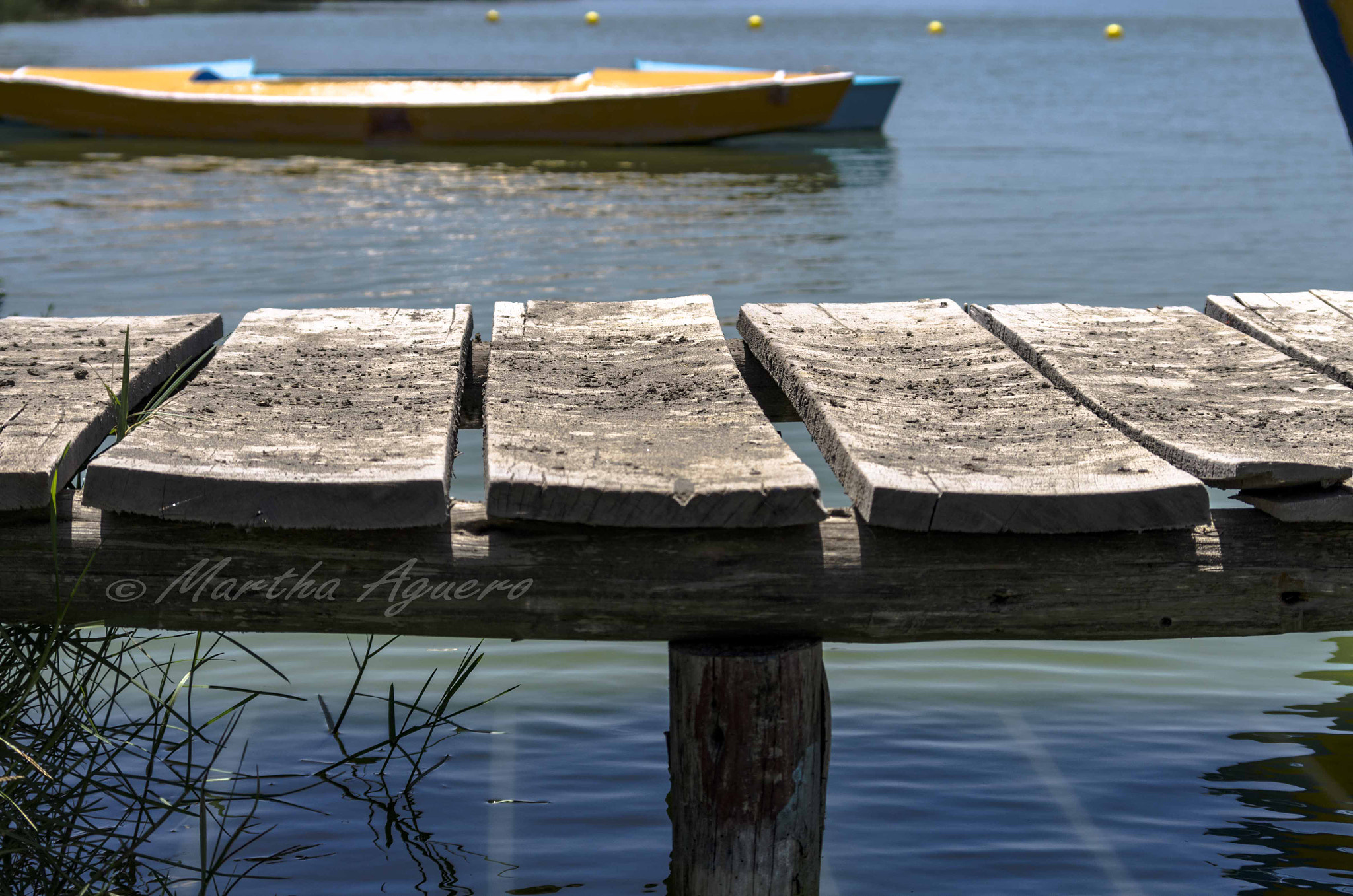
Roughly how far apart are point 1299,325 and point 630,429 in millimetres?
1804

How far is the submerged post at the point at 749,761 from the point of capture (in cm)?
205

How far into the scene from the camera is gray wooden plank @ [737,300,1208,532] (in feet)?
6.40

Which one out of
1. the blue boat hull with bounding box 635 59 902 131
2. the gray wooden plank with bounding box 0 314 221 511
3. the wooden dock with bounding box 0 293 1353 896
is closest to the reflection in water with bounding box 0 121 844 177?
the blue boat hull with bounding box 635 59 902 131

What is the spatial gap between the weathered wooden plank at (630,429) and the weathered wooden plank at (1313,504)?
0.76 meters

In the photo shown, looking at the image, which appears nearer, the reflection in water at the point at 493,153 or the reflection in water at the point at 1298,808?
the reflection in water at the point at 1298,808

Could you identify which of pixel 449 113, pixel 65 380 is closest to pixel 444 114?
pixel 449 113

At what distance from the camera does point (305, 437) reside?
7.25ft

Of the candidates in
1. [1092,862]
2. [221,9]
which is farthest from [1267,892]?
[221,9]

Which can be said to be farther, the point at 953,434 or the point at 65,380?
the point at 65,380

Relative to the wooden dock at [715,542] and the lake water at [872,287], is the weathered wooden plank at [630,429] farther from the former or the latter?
the lake water at [872,287]

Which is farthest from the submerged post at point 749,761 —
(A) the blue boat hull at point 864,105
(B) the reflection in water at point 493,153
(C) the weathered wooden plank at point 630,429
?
(A) the blue boat hull at point 864,105

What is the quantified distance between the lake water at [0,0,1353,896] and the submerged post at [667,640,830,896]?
0.71m

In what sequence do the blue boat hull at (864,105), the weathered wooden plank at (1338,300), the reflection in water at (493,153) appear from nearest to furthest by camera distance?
the weathered wooden plank at (1338,300), the reflection in water at (493,153), the blue boat hull at (864,105)
